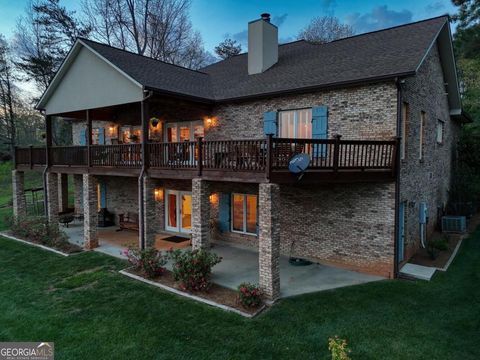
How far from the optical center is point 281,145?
296 inches

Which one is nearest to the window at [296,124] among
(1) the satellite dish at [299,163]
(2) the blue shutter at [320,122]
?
(2) the blue shutter at [320,122]

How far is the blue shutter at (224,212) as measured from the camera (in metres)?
12.6

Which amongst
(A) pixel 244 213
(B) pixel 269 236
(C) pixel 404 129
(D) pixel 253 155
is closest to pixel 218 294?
(B) pixel 269 236

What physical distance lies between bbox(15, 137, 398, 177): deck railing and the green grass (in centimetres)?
336

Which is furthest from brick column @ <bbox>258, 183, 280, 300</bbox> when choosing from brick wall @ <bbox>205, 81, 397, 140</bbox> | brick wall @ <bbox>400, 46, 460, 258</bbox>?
brick wall @ <bbox>400, 46, 460, 258</bbox>

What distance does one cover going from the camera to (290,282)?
8.77 m

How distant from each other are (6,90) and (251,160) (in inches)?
1300

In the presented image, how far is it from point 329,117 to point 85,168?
961 centimetres

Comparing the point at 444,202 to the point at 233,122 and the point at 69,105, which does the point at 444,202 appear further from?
the point at 69,105

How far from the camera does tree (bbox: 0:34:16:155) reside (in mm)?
28422

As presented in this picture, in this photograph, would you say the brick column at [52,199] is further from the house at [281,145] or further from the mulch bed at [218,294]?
the mulch bed at [218,294]

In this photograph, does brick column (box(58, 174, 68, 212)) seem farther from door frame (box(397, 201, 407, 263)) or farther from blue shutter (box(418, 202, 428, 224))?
blue shutter (box(418, 202, 428, 224))

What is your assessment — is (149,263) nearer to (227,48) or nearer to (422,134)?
(422,134)

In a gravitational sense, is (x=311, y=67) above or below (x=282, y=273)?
above
